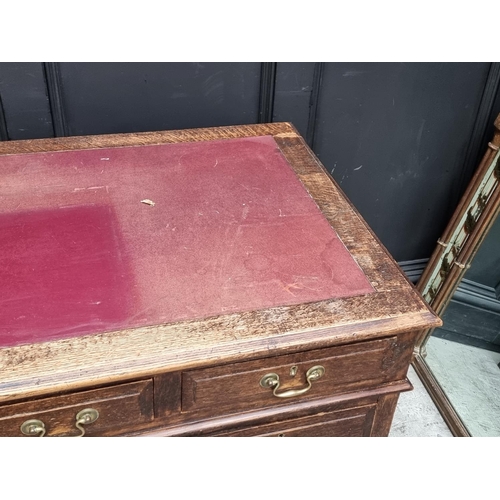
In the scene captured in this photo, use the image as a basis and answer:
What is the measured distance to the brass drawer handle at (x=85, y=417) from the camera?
3.88 feet

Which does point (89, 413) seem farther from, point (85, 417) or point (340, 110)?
point (340, 110)

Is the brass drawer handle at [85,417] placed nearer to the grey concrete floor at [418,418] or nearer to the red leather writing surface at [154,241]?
the red leather writing surface at [154,241]

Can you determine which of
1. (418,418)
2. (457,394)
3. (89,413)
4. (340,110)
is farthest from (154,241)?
(457,394)

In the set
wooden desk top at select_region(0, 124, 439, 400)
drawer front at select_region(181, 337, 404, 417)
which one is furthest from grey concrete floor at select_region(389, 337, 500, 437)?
wooden desk top at select_region(0, 124, 439, 400)

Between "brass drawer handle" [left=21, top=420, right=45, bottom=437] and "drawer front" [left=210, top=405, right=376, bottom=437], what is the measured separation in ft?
1.28

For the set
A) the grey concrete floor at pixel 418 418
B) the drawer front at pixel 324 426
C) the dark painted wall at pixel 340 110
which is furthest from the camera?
the grey concrete floor at pixel 418 418

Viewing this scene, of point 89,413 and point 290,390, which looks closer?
point 89,413

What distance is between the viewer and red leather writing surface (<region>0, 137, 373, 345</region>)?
1.21 m

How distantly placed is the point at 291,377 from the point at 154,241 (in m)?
0.40

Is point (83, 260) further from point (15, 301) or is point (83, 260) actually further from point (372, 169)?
point (372, 169)

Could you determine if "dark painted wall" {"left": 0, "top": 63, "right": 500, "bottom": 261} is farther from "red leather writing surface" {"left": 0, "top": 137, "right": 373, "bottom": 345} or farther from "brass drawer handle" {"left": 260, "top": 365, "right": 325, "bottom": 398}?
"brass drawer handle" {"left": 260, "top": 365, "right": 325, "bottom": 398}

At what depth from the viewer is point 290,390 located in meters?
1.32

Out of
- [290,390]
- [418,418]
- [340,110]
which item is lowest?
[418,418]

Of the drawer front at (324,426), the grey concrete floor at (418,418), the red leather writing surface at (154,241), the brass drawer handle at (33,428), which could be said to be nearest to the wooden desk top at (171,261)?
the red leather writing surface at (154,241)
